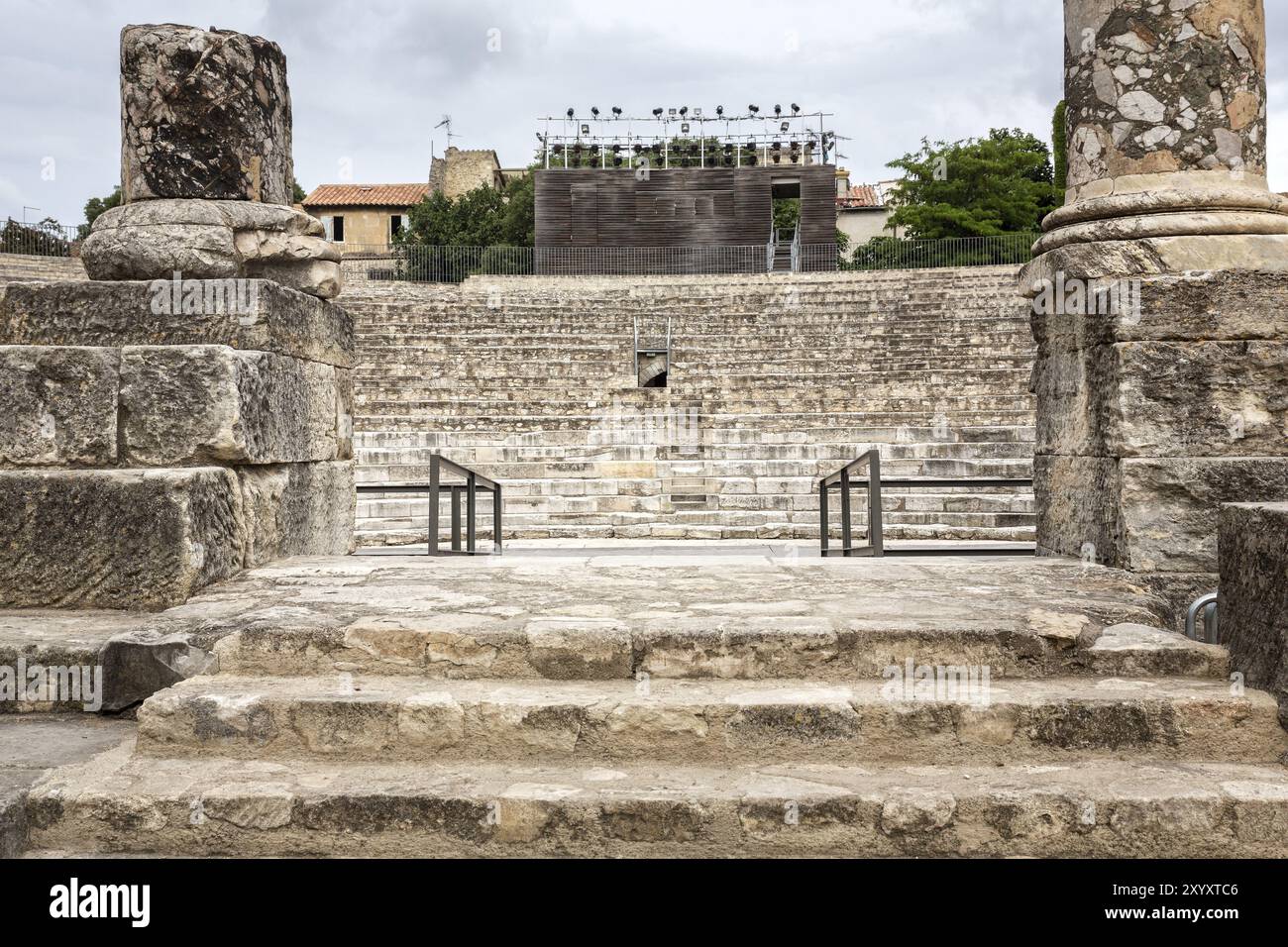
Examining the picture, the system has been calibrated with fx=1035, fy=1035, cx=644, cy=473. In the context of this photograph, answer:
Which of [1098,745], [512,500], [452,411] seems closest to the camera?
[1098,745]

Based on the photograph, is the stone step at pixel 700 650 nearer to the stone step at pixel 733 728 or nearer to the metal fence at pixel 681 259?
the stone step at pixel 733 728

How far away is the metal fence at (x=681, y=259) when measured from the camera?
29.2m

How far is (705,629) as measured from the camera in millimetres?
2961

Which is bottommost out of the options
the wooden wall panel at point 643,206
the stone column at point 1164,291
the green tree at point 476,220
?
the stone column at point 1164,291

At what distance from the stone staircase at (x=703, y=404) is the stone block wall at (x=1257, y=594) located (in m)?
6.83

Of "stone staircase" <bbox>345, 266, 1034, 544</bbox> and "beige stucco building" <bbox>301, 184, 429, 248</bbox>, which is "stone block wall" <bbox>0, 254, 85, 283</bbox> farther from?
"beige stucco building" <bbox>301, 184, 429, 248</bbox>

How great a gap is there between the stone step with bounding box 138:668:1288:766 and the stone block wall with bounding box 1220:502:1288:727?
0.12m

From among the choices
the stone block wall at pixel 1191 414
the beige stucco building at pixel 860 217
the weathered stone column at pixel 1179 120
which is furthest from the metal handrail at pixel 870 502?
the beige stucco building at pixel 860 217

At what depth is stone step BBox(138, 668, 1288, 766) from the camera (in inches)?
104

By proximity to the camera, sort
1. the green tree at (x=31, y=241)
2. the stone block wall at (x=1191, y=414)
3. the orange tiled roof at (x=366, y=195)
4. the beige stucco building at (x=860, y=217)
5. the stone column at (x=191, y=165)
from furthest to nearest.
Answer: the beige stucco building at (x=860, y=217)
the orange tiled roof at (x=366, y=195)
the green tree at (x=31, y=241)
the stone column at (x=191, y=165)
the stone block wall at (x=1191, y=414)
